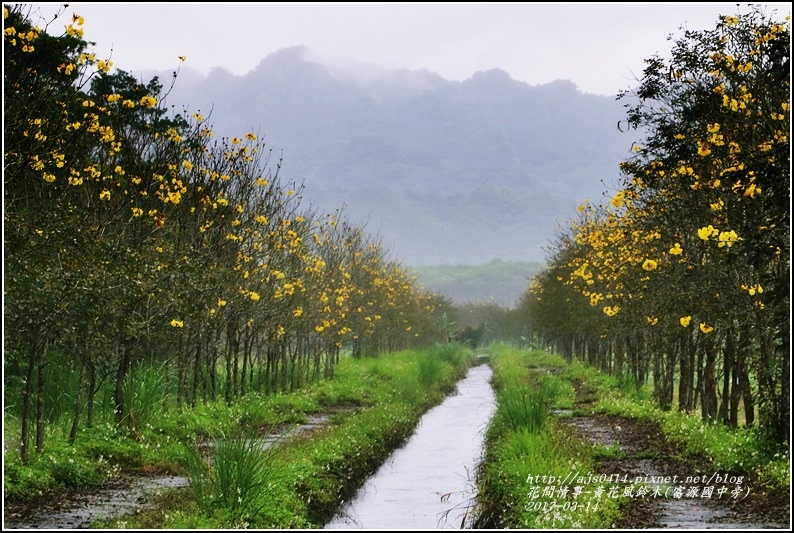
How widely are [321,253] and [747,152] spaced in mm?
22505

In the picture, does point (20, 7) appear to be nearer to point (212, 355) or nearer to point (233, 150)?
point (233, 150)

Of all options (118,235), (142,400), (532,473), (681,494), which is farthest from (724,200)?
(142,400)

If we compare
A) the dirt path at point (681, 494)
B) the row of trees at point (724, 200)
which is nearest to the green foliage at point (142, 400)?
the dirt path at point (681, 494)

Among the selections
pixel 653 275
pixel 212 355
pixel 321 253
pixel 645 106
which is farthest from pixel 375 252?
pixel 645 106

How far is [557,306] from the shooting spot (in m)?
41.6

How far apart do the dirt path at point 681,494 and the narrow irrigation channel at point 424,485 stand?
263 centimetres

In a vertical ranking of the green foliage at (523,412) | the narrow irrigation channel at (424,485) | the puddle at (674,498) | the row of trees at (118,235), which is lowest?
the narrow irrigation channel at (424,485)

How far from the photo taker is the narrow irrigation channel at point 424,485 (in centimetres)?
1269

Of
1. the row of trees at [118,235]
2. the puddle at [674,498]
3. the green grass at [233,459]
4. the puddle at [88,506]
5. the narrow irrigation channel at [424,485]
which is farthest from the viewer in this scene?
the narrow irrigation channel at [424,485]

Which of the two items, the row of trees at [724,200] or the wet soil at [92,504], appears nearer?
the row of trees at [724,200]

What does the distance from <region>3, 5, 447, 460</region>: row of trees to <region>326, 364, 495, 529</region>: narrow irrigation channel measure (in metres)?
4.30

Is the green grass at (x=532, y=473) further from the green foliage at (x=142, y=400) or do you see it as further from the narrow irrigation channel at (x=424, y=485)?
the green foliage at (x=142, y=400)

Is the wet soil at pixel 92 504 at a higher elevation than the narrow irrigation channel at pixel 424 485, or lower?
higher

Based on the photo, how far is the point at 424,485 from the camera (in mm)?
15484
